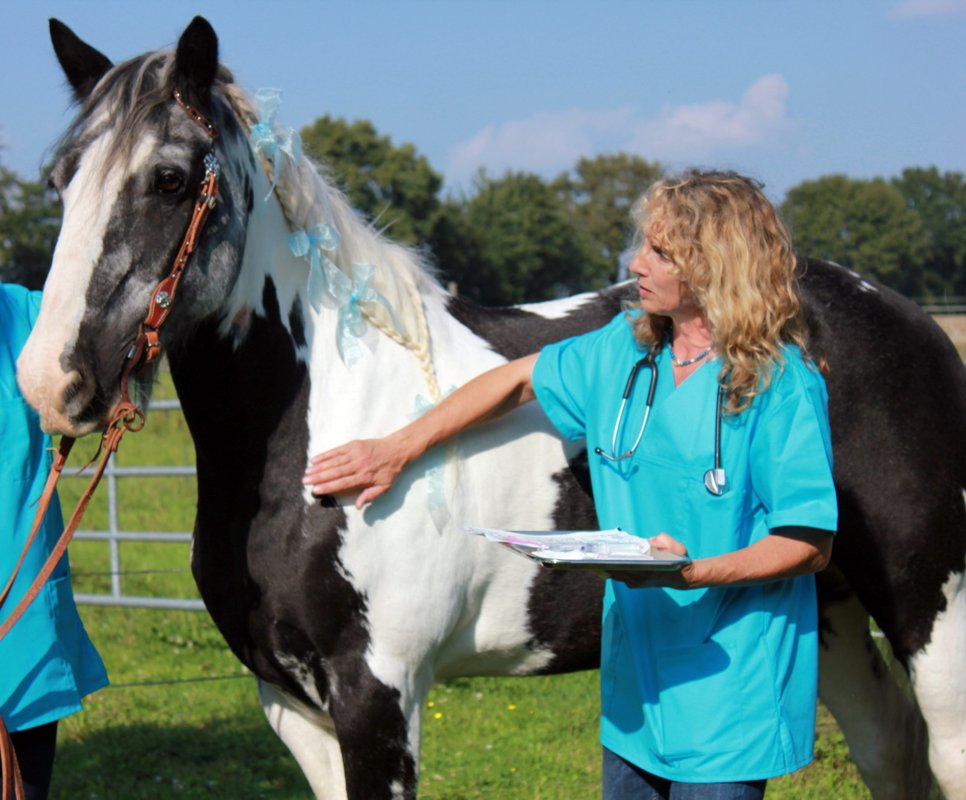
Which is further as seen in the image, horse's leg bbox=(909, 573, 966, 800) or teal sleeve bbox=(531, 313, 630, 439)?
horse's leg bbox=(909, 573, 966, 800)

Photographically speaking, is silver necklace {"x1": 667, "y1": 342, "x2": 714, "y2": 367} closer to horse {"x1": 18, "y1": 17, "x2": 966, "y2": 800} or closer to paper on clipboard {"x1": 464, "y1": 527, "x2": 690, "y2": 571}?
paper on clipboard {"x1": 464, "y1": 527, "x2": 690, "y2": 571}

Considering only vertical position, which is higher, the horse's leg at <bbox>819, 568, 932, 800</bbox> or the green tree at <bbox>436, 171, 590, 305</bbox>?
the green tree at <bbox>436, 171, 590, 305</bbox>

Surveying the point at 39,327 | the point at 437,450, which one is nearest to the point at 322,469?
the point at 437,450

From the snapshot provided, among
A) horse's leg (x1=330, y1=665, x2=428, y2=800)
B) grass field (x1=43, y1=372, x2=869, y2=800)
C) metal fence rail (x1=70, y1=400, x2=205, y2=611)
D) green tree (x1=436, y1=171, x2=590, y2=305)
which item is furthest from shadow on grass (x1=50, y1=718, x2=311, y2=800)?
green tree (x1=436, y1=171, x2=590, y2=305)

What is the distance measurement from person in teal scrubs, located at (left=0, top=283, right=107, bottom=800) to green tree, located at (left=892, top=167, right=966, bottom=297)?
152ft

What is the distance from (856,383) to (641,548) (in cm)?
126

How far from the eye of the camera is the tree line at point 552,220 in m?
44.2

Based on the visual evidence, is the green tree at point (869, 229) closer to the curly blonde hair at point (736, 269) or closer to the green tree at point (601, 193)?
the green tree at point (601, 193)

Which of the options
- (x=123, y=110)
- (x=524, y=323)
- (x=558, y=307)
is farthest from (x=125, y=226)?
(x=558, y=307)

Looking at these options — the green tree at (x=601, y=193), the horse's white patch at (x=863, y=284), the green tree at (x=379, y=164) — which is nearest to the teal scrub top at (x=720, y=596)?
the horse's white patch at (x=863, y=284)

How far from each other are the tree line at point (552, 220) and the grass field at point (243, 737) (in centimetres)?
3328

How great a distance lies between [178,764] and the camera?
4.71 meters

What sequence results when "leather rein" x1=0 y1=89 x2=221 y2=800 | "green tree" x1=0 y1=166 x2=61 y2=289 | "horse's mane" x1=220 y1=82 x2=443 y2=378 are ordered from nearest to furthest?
"leather rein" x1=0 y1=89 x2=221 y2=800 < "horse's mane" x1=220 y1=82 x2=443 y2=378 < "green tree" x1=0 y1=166 x2=61 y2=289

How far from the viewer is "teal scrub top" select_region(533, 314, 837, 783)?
2.00 meters
